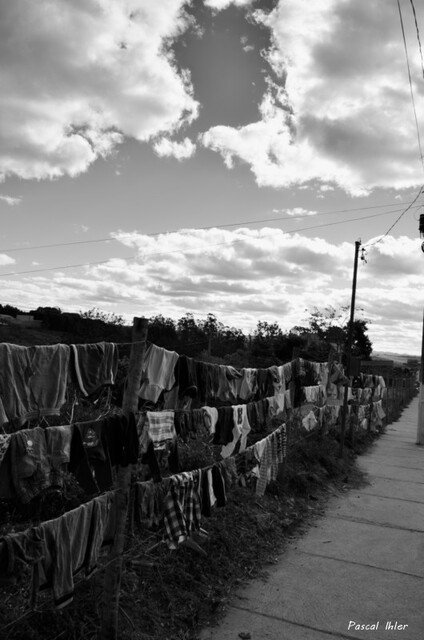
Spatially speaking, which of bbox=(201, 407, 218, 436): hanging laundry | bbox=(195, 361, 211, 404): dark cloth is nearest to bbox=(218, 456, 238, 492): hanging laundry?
bbox=(201, 407, 218, 436): hanging laundry

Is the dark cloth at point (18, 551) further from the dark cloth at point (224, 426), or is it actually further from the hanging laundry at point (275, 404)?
the hanging laundry at point (275, 404)

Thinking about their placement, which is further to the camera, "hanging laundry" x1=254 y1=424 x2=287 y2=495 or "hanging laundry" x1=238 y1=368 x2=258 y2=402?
"hanging laundry" x1=238 y1=368 x2=258 y2=402

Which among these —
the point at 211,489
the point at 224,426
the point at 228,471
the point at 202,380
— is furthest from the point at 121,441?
the point at 224,426

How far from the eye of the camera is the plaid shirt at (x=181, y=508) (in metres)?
4.77

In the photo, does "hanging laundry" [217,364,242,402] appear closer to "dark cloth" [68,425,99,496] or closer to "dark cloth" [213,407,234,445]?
"dark cloth" [213,407,234,445]

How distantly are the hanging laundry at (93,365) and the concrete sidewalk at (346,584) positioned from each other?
223 centimetres

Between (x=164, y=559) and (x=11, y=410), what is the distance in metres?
2.36

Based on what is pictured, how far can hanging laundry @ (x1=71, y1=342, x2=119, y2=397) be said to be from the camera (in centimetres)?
420

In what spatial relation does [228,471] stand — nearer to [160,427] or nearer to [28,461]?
[160,427]

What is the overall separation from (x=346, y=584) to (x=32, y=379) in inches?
155

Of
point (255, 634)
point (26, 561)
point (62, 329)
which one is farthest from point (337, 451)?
point (62, 329)

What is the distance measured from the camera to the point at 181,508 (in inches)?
193

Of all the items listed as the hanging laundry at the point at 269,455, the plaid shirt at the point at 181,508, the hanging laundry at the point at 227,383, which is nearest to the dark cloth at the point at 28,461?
the plaid shirt at the point at 181,508

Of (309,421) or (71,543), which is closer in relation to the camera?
(71,543)
